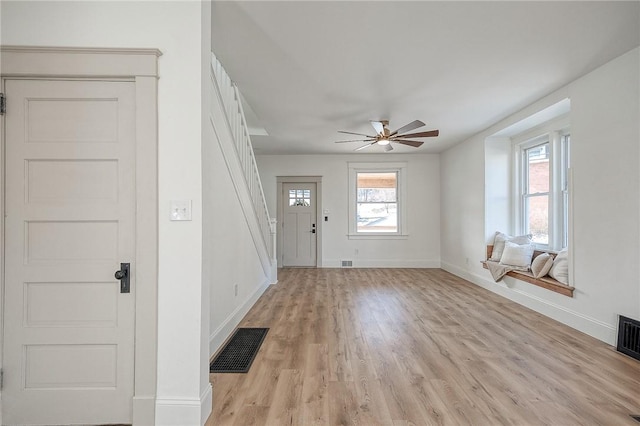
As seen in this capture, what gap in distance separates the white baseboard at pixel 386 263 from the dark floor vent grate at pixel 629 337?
436 centimetres

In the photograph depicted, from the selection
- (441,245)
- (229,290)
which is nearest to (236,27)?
(229,290)

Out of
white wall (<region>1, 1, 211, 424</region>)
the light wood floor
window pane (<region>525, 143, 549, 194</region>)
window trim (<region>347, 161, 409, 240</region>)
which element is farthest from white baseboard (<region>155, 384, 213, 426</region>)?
window trim (<region>347, 161, 409, 240</region>)

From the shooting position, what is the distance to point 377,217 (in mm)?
7254

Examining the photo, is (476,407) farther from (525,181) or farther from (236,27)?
(525,181)

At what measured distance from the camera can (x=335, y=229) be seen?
283 inches

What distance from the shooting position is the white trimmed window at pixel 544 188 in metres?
4.08

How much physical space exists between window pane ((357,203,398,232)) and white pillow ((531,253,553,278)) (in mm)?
3397

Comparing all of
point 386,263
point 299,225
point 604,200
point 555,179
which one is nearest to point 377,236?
point 386,263

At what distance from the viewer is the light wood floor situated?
184 cm

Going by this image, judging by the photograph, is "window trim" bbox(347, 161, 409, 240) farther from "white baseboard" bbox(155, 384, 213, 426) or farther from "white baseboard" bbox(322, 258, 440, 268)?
"white baseboard" bbox(155, 384, 213, 426)

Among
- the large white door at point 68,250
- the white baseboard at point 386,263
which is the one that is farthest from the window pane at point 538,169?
the large white door at point 68,250

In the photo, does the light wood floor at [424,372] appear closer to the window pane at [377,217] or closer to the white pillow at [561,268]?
the white pillow at [561,268]

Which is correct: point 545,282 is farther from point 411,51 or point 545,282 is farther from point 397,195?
point 397,195

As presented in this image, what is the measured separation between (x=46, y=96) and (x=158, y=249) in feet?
3.66
